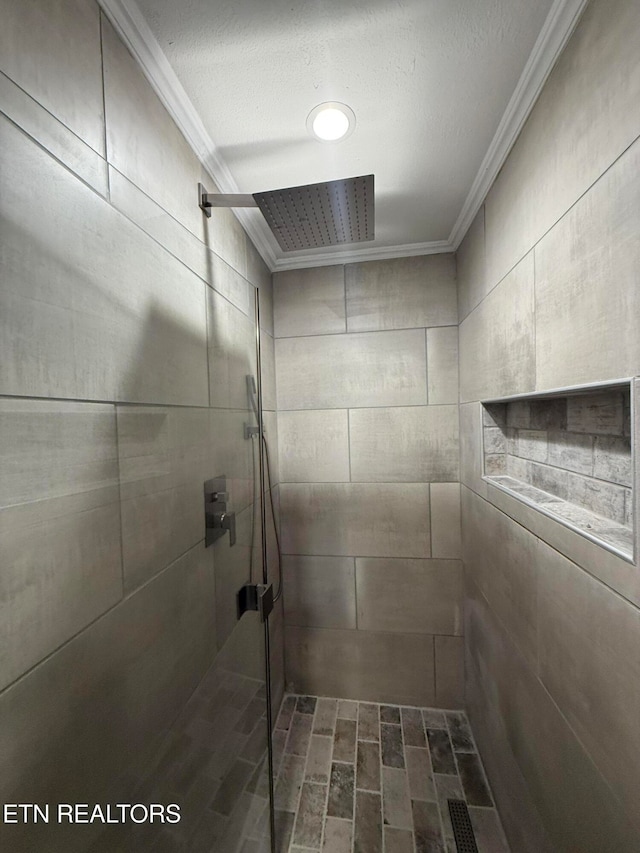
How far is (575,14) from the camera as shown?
68 cm

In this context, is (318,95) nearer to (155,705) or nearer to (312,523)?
(155,705)

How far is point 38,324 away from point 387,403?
1480mm

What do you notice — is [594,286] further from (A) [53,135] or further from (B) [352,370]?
(B) [352,370]

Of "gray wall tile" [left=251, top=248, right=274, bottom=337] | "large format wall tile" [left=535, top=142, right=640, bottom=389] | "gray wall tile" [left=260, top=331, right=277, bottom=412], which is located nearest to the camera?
"large format wall tile" [left=535, top=142, right=640, bottom=389]

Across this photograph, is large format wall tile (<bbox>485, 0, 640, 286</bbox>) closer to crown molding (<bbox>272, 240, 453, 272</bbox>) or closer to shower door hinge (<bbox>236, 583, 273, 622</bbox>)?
crown molding (<bbox>272, 240, 453, 272</bbox>)

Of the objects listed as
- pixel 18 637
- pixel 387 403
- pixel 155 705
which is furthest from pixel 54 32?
pixel 387 403

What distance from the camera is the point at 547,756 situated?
2.86 feet

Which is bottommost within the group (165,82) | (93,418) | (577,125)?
(93,418)

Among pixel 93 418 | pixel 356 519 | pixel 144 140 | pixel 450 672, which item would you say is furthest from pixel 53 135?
pixel 450 672

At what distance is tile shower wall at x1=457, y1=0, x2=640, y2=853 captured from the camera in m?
0.59

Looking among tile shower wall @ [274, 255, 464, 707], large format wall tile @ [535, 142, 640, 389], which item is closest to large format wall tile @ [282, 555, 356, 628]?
tile shower wall @ [274, 255, 464, 707]

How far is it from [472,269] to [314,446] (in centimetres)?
115

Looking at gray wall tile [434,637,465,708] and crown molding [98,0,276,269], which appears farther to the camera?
gray wall tile [434,637,465,708]

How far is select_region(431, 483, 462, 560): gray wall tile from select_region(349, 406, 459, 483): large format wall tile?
0.06 metres
